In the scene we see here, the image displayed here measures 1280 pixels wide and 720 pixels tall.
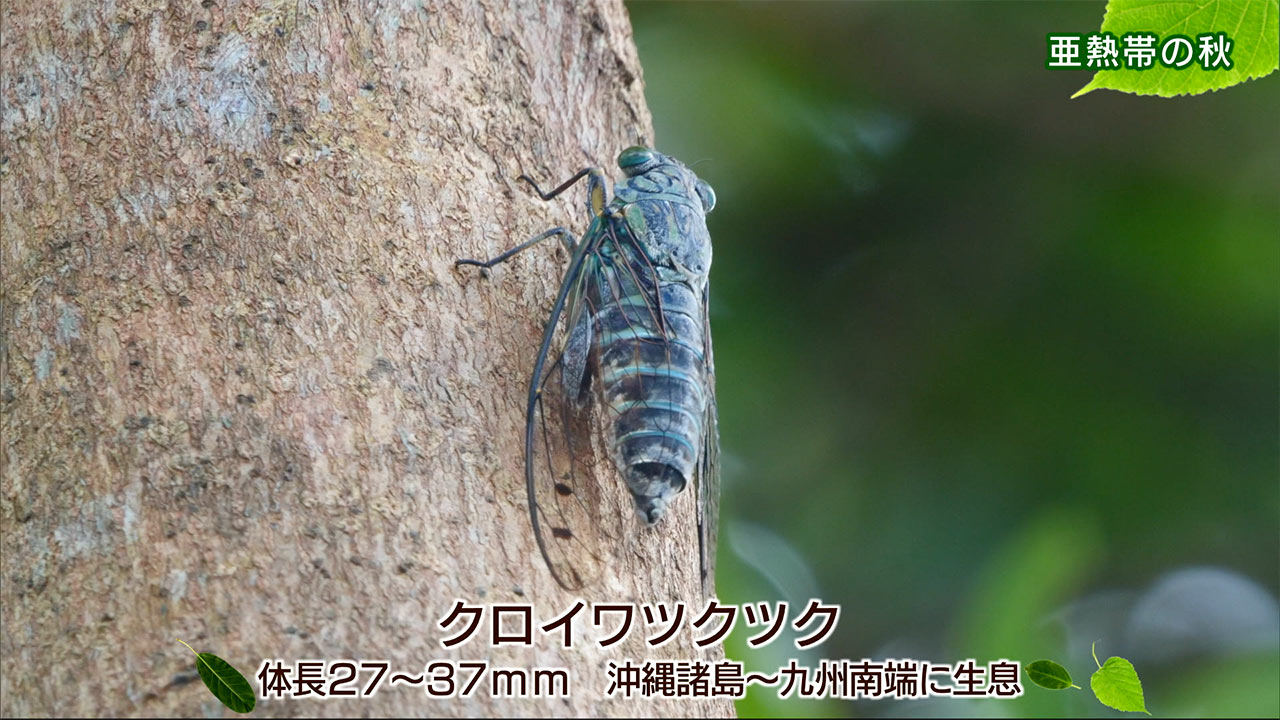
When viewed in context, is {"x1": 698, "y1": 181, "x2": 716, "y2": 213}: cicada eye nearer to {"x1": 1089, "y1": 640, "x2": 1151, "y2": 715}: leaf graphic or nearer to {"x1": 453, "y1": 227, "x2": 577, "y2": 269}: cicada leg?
{"x1": 453, "y1": 227, "x2": 577, "y2": 269}: cicada leg

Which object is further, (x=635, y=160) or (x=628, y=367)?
(x=635, y=160)

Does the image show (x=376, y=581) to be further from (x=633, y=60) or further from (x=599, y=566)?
(x=633, y=60)

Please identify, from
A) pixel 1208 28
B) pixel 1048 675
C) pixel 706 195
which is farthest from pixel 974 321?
pixel 1208 28

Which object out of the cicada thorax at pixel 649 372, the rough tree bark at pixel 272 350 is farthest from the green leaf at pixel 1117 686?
the cicada thorax at pixel 649 372

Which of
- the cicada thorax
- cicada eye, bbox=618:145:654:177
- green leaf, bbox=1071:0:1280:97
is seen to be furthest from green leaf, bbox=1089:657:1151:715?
cicada eye, bbox=618:145:654:177

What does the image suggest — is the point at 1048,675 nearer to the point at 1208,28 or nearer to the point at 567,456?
the point at 567,456

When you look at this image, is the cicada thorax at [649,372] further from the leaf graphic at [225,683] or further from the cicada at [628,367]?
the leaf graphic at [225,683]

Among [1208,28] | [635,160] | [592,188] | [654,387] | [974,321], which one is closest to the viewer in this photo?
[1208,28]

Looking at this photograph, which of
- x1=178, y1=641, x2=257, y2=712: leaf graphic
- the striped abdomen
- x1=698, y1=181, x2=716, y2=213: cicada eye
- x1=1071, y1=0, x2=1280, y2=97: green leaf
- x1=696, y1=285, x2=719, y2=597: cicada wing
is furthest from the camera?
x1=698, y1=181, x2=716, y2=213: cicada eye
